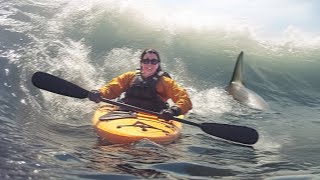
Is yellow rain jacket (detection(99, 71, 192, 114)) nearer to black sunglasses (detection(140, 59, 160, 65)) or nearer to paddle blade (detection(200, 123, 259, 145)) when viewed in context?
black sunglasses (detection(140, 59, 160, 65))

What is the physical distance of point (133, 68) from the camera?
40.2ft

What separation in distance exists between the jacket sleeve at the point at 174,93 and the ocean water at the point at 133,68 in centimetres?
A: 49

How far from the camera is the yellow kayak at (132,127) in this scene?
18.6 ft

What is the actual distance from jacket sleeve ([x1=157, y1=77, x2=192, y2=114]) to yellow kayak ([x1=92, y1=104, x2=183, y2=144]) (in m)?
0.32

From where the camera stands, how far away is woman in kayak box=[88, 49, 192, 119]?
22.9ft

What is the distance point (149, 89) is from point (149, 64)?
0.36 metres

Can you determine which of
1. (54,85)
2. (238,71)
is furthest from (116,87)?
(238,71)

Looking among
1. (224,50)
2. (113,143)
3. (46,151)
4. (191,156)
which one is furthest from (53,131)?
(224,50)

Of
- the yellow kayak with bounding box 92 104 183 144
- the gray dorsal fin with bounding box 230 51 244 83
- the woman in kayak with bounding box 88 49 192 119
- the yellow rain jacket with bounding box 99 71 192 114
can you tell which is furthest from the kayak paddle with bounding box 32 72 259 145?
the gray dorsal fin with bounding box 230 51 244 83

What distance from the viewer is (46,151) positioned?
16.2 ft

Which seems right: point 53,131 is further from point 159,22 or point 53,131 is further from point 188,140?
point 159,22

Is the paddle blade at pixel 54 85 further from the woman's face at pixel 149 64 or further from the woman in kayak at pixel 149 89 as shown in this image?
the woman's face at pixel 149 64

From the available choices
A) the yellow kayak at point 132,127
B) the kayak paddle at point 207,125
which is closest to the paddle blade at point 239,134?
the kayak paddle at point 207,125

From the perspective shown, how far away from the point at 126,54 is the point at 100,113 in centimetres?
700
